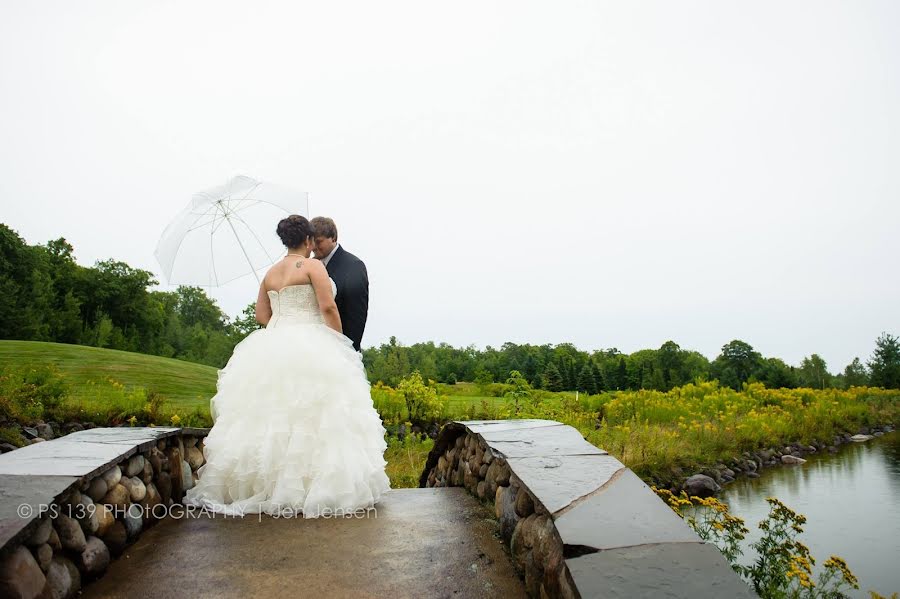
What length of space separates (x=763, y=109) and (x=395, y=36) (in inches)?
336

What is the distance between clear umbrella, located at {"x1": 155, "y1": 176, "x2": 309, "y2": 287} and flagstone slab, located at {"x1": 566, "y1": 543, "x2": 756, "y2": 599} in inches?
148

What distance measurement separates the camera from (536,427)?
365cm

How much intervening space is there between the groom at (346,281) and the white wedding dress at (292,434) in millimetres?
1091

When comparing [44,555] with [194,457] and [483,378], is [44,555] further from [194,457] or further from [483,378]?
[483,378]

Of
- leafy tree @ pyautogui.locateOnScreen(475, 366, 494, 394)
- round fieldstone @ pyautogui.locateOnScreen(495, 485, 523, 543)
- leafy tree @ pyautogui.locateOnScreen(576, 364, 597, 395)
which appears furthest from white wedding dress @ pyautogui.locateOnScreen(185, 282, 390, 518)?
leafy tree @ pyautogui.locateOnScreen(576, 364, 597, 395)

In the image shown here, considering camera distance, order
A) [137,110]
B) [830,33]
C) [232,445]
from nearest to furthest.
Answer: [232,445] → [830,33] → [137,110]

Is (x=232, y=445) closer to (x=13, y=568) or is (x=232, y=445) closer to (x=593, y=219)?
(x=13, y=568)

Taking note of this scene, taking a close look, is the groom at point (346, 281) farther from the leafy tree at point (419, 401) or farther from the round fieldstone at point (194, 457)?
the leafy tree at point (419, 401)

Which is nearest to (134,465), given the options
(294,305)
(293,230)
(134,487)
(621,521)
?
(134,487)

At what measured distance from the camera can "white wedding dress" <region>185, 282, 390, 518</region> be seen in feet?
10.6

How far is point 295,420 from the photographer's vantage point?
3.39m

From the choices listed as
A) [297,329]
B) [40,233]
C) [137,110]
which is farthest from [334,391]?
[40,233]

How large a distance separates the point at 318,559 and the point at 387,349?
13.9 metres

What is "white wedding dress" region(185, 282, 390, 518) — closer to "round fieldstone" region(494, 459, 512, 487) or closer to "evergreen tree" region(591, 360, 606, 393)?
"round fieldstone" region(494, 459, 512, 487)
